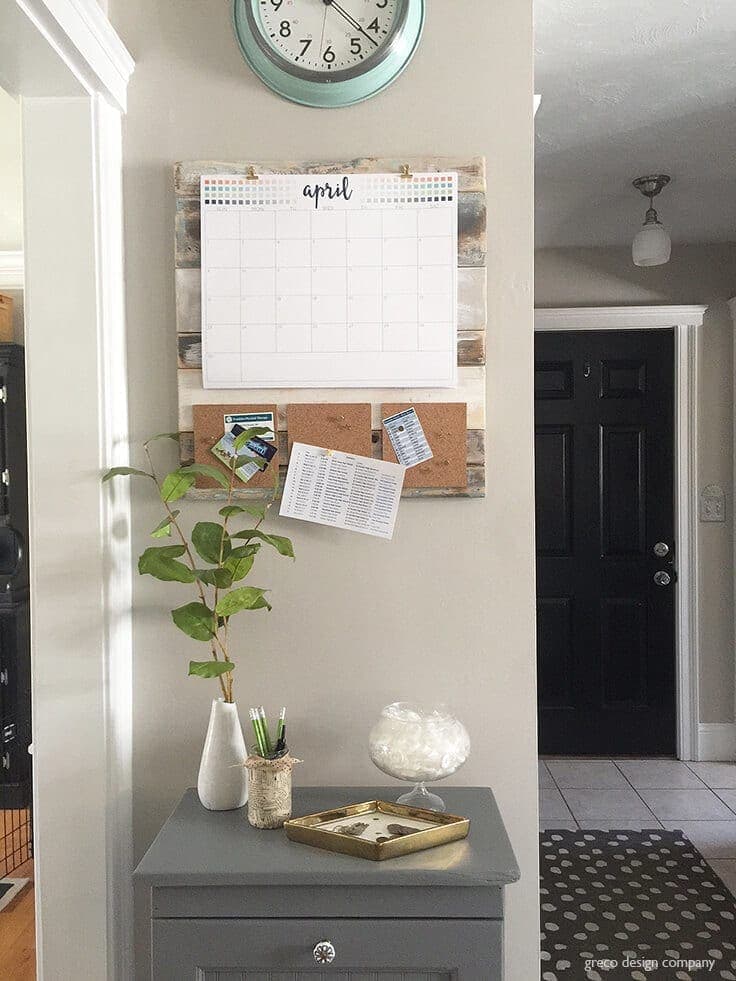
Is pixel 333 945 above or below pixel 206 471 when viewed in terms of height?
below

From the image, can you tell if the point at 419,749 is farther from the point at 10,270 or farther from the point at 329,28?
the point at 10,270

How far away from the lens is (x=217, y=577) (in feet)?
5.75

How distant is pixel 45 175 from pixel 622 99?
194cm

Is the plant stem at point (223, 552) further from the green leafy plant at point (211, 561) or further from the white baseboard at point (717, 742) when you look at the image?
the white baseboard at point (717, 742)

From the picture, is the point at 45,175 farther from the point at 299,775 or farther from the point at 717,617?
the point at 717,617

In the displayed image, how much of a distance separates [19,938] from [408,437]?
218 centimetres

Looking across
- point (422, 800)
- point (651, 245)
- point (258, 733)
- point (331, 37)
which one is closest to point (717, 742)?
point (651, 245)

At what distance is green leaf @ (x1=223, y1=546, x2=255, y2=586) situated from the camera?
176 cm

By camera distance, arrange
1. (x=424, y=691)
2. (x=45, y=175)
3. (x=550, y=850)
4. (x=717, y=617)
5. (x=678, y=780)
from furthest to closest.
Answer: (x=717, y=617), (x=678, y=780), (x=550, y=850), (x=424, y=691), (x=45, y=175)

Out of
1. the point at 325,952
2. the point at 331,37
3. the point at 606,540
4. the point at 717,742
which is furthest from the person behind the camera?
the point at 606,540

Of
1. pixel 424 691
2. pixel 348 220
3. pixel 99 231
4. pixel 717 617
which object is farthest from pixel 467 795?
pixel 717 617

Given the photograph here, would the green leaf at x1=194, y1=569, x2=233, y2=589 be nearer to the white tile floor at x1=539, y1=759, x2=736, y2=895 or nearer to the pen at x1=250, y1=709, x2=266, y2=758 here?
the pen at x1=250, y1=709, x2=266, y2=758

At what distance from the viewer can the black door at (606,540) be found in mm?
4891

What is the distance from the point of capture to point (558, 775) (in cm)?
459
